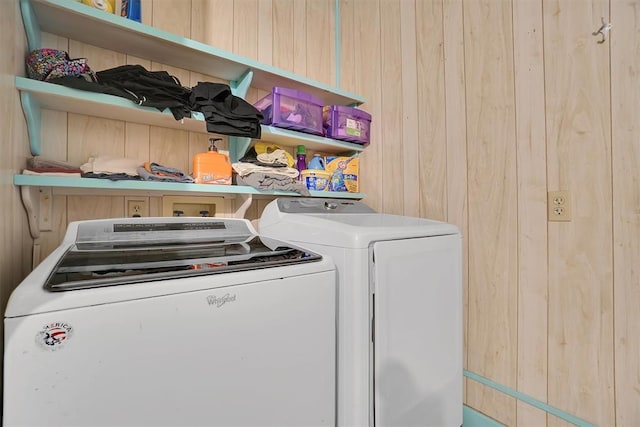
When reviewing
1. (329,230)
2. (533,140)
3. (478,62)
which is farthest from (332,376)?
(478,62)

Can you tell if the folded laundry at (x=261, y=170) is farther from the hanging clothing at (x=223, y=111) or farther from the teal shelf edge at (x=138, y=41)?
the teal shelf edge at (x=138, y=41)

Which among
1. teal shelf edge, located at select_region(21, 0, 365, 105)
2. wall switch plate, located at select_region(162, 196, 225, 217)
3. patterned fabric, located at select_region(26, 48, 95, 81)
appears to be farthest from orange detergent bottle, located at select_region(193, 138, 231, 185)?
patterned fabric, located at select_region(26, 48, 95, 81)

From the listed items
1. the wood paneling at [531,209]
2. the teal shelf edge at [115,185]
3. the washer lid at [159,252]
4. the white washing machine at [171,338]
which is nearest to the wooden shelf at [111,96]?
the teal shelf edge at [115,185]

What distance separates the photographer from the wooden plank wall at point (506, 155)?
1051mm

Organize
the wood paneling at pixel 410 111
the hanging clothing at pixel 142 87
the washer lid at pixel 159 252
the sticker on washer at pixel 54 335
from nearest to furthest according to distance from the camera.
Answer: the sticker on washer at pixel 54 335 → the washer lid at pixel 159 252 → the hanging clothing at pixel 142 87 → the wood paneling at pixel 410 111

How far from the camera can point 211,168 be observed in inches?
58.9

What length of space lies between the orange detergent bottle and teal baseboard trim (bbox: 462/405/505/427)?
1.60 meters

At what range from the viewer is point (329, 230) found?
1109 millimetres

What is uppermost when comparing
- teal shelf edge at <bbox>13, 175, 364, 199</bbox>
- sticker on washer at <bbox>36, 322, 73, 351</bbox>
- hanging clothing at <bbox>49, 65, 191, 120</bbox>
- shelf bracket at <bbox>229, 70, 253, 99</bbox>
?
shelf bracket at <bbox>229, 70, 253, 99</bbox>

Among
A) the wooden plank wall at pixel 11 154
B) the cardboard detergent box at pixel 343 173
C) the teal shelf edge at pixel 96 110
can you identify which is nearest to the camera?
the wooden plank wall at pixel 11 154

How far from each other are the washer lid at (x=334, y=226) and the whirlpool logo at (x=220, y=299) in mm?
418

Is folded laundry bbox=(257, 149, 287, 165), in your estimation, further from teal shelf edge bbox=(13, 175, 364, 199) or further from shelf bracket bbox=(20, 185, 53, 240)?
shelf bracket bbox=(20, 185, 53, 240)

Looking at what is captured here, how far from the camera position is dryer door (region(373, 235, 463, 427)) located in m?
1.05

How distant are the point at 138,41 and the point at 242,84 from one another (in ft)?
1.65
